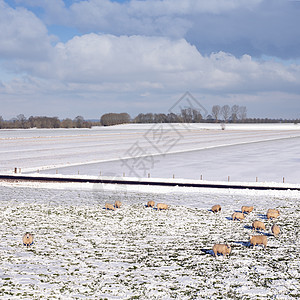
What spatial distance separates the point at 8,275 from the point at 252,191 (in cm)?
2105

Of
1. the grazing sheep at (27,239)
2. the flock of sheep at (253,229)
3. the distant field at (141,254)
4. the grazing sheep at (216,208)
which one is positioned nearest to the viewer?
the distant field at (141,254)

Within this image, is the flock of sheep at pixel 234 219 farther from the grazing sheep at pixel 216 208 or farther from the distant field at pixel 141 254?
the distant field at pixel 141 254

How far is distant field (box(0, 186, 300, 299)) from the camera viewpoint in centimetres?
1260

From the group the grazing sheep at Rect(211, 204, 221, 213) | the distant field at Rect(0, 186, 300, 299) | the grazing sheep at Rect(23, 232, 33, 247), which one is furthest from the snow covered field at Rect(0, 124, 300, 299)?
the grazing sheep at Rect(211, 204, 221, 213)

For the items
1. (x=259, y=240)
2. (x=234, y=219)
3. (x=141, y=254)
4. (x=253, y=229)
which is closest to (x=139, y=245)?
(x=141, y=254)

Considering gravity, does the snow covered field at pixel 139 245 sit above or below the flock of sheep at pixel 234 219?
below

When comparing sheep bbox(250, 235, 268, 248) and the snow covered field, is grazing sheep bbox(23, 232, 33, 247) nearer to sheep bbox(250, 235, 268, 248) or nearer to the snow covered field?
the snow covered field

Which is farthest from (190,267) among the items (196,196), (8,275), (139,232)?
(196,196)

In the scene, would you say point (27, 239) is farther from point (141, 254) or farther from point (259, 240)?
point (259, 240)

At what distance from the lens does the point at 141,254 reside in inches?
633

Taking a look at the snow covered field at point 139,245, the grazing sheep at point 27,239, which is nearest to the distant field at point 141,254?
the snow covered field at point 139,245

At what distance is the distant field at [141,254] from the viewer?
41.3ft

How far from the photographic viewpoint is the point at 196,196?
2911 cm

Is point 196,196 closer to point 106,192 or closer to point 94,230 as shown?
point 106,192
